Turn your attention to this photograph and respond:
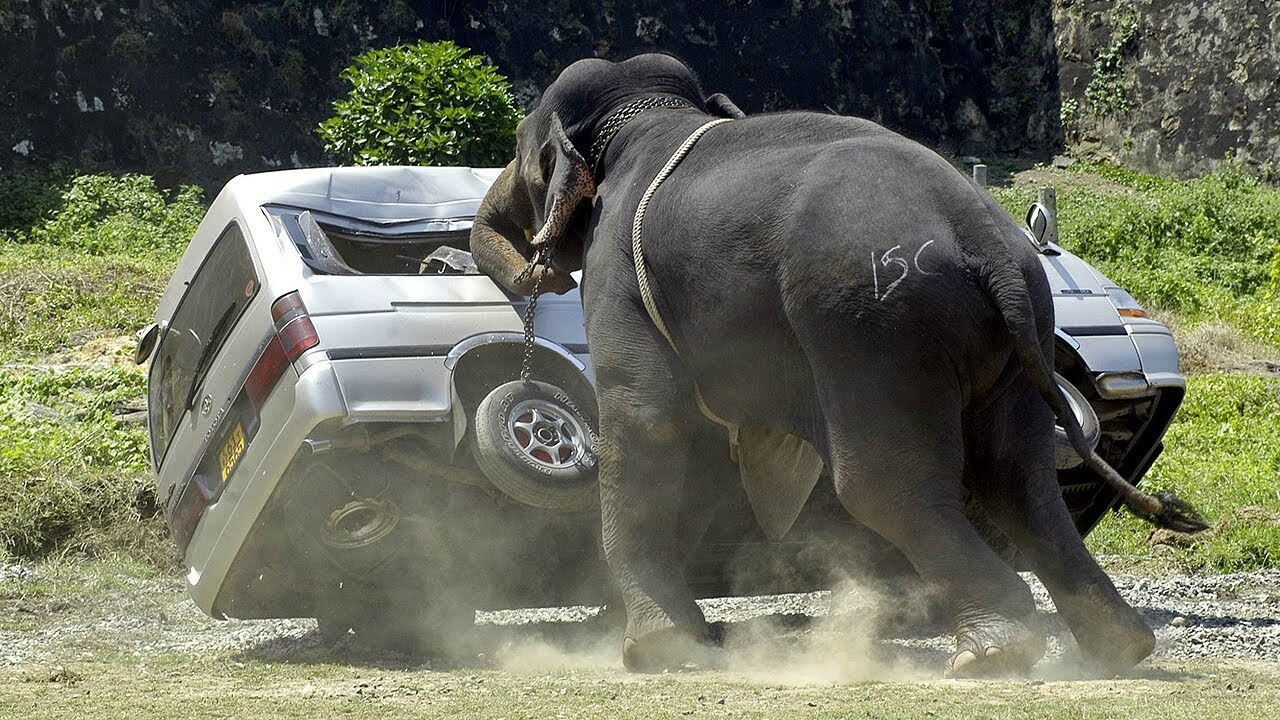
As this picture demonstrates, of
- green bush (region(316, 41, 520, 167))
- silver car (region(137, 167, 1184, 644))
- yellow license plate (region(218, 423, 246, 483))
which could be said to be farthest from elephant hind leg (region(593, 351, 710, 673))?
green bush (region(316, 41, 520, 167))

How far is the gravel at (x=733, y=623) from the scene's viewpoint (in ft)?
21.3

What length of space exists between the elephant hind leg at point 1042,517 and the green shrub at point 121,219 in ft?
39.2

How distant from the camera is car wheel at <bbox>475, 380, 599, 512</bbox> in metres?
5.80

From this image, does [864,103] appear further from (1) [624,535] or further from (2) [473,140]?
(1) [624,535]

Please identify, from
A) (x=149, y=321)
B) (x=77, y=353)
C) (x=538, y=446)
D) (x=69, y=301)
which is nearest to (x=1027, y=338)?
(x=538, y=446)

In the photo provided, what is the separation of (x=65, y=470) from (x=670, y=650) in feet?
17.4

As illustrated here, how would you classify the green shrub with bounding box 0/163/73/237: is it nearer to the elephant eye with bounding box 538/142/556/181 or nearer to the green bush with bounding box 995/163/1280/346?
the green bush with bounding box 995/163/1280/346

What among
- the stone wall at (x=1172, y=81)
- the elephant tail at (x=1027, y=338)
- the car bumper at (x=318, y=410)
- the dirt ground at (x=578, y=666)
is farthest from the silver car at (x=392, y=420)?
the stone wall at (x=1172, y=81)

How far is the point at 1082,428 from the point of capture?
6.30 metres

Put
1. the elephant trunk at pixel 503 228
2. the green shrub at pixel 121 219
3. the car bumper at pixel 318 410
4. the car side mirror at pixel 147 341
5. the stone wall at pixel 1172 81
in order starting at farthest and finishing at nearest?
the stone wall at pixel 1172 81 < the green shrub at pixel 121 219 < the car side mirror at pixel 147 341 < the elephant trunk at pixel 503 228 < the car bumper at pixel 318 410

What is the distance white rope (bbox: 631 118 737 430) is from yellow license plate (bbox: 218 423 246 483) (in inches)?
66.4

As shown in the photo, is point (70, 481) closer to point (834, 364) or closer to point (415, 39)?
point (834, 364)

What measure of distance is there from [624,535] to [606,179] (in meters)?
1.30

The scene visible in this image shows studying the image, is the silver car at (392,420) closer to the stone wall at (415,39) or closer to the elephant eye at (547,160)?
the elephant eye at (547,160)
